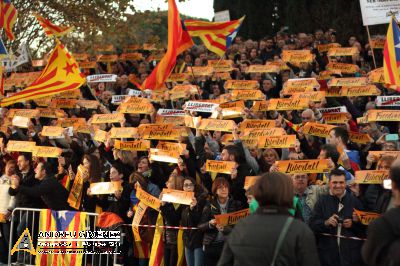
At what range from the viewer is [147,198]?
11273 millimetres

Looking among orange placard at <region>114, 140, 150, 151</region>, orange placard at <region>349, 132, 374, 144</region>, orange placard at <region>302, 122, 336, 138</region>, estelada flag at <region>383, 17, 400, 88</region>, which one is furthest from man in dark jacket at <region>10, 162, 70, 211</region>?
estelada flag at <region>383, 17, 400, 88</region>

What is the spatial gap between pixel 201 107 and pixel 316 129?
236 centimetres

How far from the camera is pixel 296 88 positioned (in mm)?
14422

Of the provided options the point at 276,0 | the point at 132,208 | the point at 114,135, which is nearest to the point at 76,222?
the point at 132,208

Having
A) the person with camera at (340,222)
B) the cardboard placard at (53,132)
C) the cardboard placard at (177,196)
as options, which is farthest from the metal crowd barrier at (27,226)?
the person with camera at (340,222)

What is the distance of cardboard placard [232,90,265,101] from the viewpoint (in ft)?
48.5

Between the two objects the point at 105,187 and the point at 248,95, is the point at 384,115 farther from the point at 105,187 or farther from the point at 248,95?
the point at 105,187

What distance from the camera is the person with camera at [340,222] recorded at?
939cm

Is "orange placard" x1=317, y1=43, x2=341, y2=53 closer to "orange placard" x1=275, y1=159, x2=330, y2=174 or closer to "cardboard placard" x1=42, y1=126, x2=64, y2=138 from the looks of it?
"cardboard placard" x1=42, y1=126, x2=64, y2=138

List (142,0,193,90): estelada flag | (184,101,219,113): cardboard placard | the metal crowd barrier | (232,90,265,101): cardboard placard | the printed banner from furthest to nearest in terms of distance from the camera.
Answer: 1. the printed banner
2. (232,90,265,101): cardboard placard
3. (142,0,193,90): estelada flag
4. (184,101,219,113): cardboard placard
5. the metal crowd barrier

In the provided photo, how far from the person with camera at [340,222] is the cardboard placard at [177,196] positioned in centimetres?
164

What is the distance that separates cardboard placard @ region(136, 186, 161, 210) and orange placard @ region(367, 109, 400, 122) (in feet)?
10.4

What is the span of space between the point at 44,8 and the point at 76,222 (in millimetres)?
13827

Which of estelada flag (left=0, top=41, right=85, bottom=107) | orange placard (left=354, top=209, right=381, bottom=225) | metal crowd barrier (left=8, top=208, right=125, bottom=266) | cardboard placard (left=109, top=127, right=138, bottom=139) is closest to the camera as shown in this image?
orange placard (left=354, top=209, right=381, bottom=225)
